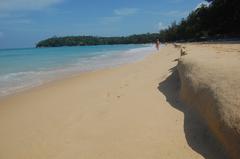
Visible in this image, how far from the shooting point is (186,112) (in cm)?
516

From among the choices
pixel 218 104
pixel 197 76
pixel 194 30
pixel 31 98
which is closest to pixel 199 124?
pixel 218 104

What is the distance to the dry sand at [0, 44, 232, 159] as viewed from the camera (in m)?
4.03

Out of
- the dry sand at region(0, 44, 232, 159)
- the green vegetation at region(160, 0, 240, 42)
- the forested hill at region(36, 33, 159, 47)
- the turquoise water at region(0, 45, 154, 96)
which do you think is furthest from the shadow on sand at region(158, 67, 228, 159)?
the forested hill at region(36, 33, 159, 47)

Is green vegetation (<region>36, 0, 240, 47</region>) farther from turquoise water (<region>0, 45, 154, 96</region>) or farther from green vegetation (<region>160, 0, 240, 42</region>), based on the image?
turquoise water (<region>0, 45, 154, 96</region>)

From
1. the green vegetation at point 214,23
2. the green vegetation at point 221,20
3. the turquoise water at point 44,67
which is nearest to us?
the turquoise water at point 44,67

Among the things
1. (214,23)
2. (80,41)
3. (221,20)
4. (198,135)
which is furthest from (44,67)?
(80,41)

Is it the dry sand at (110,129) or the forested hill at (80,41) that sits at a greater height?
the dry sand at (110,129)

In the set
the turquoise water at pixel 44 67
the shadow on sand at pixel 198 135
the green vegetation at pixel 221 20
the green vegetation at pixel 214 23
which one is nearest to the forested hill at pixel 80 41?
the green vegetation at pixel 214 23

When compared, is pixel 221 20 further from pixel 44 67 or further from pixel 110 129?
pixel 110 129

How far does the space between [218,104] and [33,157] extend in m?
2.76

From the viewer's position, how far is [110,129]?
491 cm

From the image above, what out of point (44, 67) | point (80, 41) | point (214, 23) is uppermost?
point (214, 23)

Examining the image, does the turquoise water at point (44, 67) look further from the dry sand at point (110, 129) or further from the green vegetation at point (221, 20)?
the green vegetation at point (221, 20)

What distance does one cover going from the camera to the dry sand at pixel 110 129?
403 centimetres
